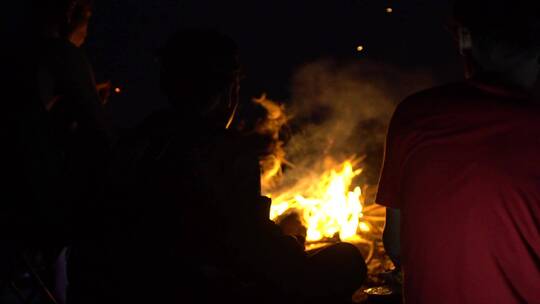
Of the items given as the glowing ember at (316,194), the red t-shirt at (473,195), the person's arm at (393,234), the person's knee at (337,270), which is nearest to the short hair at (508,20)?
the red t-shirt at (473,195)

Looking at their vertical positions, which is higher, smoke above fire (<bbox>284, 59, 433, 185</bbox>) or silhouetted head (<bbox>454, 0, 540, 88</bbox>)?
silhouetted head (<bbox>454, 0, 540, 88</bbox>)

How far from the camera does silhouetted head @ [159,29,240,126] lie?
92.9 inches

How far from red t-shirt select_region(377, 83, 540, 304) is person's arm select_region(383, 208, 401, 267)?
0.23 metres

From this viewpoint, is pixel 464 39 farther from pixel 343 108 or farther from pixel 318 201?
pixel 343 108

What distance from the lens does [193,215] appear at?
215 centimetres

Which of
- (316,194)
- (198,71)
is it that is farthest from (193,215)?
(316,194)

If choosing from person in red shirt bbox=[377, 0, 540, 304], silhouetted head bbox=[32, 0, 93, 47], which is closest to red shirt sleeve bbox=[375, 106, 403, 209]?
person in red shirt bbox=[377, 0, 540, 304]

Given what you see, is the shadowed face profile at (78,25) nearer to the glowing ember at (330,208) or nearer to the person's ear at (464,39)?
the person's ear at (464,39)

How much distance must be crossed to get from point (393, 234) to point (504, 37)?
0.86 metres

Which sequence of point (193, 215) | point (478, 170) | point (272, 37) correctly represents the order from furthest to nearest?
point (272, 37)
point (193, 215)
point (478, 170)

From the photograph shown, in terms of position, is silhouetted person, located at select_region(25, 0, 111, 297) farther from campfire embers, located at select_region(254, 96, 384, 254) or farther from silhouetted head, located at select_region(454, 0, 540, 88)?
campfire embers, located at select_region(254, 96, 384, 254)

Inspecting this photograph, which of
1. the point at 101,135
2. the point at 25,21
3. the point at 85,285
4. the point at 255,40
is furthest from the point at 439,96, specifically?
the point at 255,40

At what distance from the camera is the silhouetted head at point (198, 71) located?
7.74 ft

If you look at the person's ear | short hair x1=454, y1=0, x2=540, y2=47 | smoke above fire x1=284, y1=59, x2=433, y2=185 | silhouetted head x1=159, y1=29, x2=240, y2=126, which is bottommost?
smoke above fire x1=284, y1=59, x2=433, y2=185
